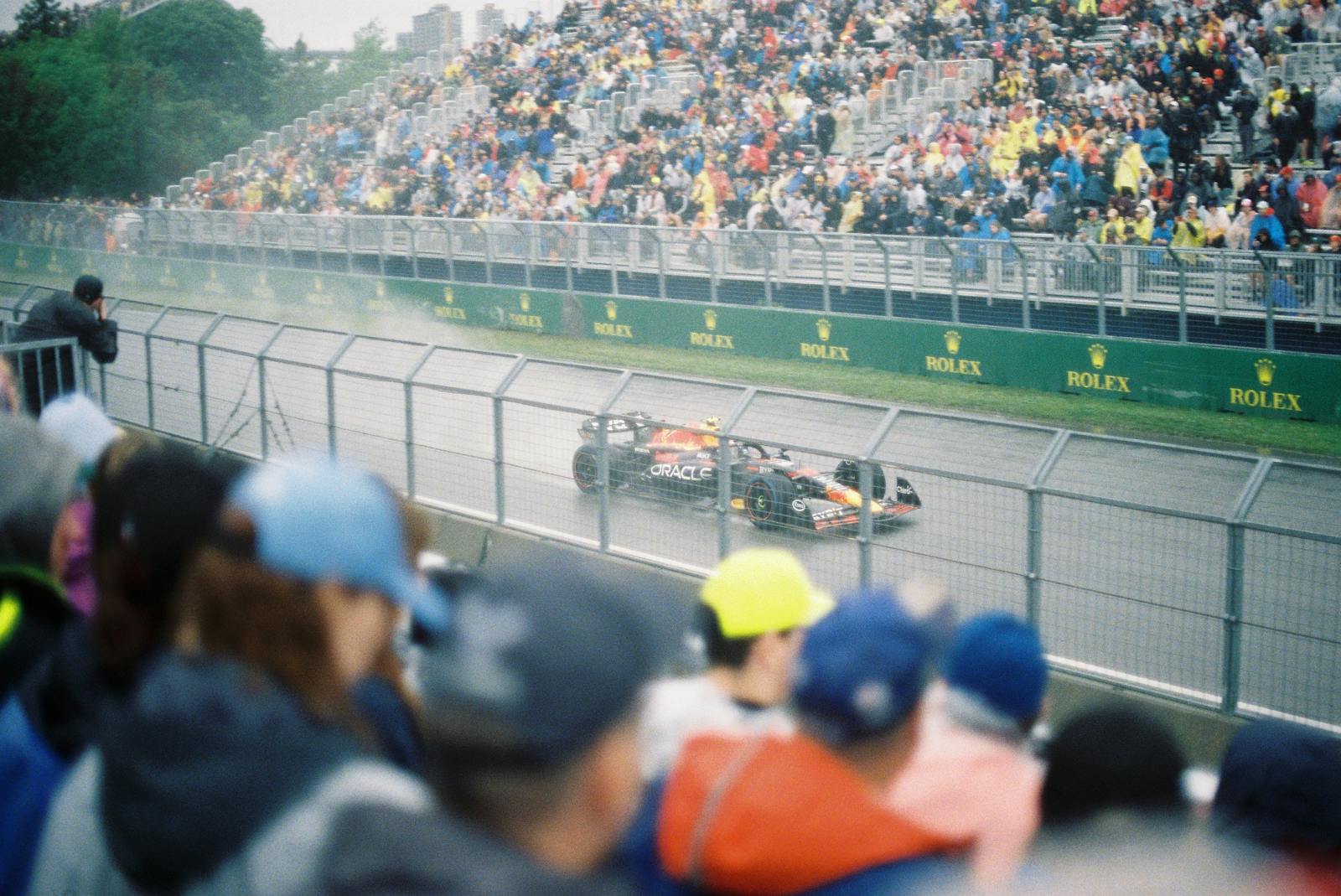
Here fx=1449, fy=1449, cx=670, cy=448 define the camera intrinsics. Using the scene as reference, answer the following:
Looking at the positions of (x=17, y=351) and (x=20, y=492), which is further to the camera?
(x=17, y=351)

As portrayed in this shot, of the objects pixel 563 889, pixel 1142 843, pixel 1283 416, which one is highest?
pixel 563 889

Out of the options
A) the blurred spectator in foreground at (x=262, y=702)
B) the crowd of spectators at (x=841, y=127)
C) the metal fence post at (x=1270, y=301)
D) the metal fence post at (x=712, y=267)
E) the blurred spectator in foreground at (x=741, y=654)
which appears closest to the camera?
the blurred spectator in foreground at (x=262, y=702)

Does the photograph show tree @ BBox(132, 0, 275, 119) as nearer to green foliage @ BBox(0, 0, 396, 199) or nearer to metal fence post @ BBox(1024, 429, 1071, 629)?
green foliage @ BBox(0, 0, 396, 199)

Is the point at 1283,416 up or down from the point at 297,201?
down

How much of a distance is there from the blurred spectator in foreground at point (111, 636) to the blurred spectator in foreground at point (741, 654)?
3.81 feet

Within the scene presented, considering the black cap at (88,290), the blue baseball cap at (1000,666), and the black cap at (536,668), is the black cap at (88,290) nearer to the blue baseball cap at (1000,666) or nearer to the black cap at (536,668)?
the blue baseball cap at (1000,666)

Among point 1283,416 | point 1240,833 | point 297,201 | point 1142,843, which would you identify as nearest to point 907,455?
point 1240,833

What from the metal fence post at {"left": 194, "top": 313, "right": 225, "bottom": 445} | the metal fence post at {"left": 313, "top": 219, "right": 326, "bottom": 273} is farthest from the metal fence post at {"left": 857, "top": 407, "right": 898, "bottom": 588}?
the metal fence post at {"left": 313, "top": 219, "right": 326, "bottom": 273}

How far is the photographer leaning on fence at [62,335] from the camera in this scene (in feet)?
36.3

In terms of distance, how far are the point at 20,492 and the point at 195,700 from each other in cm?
111

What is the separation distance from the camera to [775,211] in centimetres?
2698

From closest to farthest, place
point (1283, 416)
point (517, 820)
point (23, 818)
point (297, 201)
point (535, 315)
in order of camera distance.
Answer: point (517, 820) → point (23, 818) → point (1283, 416) → point (535, 315) → point (297, 201)

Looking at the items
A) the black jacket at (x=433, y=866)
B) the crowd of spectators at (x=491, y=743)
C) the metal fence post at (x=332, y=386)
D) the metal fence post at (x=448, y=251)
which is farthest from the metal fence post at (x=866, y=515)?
the metal fence post at (x=448, y=251)

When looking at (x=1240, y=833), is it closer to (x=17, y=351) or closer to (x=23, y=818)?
(x=23, y=818)
